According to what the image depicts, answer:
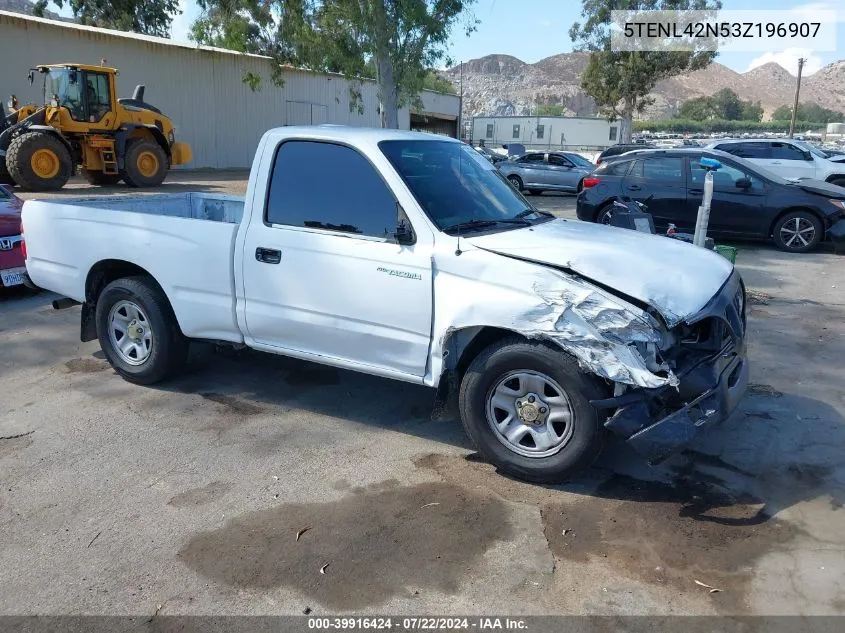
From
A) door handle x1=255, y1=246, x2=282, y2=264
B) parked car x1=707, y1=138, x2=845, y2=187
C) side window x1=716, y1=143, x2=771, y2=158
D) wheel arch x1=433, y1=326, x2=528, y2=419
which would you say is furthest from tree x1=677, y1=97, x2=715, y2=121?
wheel arch x1=433, y1=326, x2=528, y2=419

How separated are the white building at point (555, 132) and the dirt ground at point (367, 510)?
57.5 meters

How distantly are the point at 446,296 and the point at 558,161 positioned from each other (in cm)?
2005

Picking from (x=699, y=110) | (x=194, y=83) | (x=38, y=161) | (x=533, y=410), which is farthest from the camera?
(x=699, y=110)

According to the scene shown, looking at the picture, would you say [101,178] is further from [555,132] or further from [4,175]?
[555,132]

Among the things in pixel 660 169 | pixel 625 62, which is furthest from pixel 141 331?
pixel 625 62

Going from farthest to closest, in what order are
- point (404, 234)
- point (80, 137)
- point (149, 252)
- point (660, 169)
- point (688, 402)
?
point (80, 137) < point (660, 169) < point (149, 252) < point (404, 234) < point (688, 402)

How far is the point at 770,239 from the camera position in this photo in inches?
474

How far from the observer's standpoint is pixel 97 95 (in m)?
18.6

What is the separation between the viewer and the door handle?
4648 mm

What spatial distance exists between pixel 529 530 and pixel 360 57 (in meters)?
17.9

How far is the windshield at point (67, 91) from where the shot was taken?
18.2 meters

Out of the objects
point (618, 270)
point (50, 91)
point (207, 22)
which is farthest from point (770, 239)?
point (207, 22)

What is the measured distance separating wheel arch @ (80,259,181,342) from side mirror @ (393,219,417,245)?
7.18 feet

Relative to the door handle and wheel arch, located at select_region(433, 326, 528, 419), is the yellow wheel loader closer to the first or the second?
the door handle
